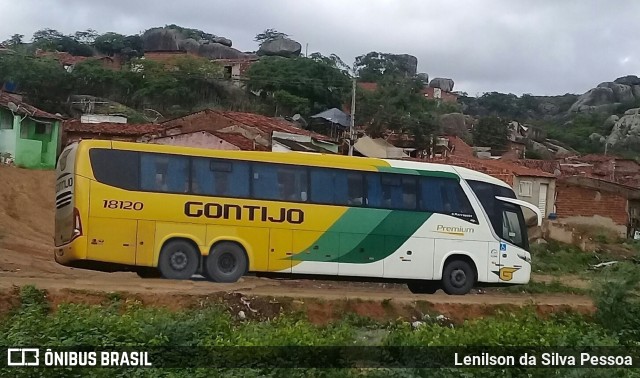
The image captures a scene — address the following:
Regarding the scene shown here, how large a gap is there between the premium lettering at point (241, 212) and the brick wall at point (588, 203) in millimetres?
21666

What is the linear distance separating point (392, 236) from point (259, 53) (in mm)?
53499

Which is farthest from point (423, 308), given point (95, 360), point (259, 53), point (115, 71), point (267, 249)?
point (259, 53)

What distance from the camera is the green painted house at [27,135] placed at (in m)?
30.1

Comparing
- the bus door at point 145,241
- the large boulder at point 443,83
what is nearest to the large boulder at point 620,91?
the large boulder at point 443,83

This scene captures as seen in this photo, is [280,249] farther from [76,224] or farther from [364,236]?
[76,224]

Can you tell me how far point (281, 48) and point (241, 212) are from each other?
54.0 m

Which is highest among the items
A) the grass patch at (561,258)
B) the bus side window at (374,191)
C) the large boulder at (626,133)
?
the large boulder at (626,133)

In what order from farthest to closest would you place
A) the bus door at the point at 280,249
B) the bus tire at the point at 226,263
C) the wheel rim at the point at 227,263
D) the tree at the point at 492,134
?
the tree at the point at 492,134 → the bus door at the point at 280,249 → the wheel rim at the point at 227,263 → the bus tire at the point at 226,263

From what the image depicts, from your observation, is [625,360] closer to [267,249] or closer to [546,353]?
[546,353]

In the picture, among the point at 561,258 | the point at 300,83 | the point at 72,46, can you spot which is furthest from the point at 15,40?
the point at 561,258

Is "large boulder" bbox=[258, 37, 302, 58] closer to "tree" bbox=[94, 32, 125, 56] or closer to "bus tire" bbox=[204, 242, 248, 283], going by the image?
"tree" bbox=[94, 32, 125, 56]

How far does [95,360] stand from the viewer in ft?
28.8

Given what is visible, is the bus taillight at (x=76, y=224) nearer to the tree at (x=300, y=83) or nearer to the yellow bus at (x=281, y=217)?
the yellow bus at (x=281, y=217)

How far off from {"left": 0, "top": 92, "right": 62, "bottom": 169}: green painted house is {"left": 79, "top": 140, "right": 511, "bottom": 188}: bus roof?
1658 centimetres
